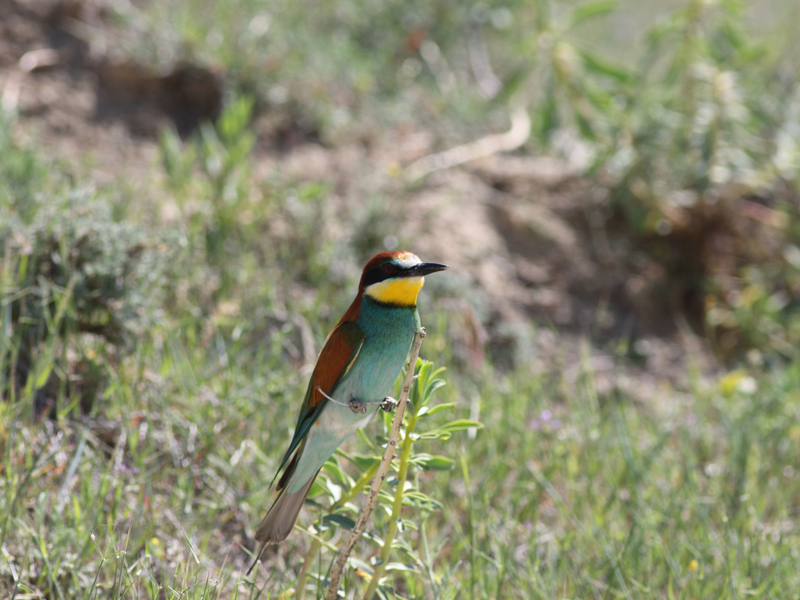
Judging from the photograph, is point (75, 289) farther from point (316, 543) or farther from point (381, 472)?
point (381, 472)

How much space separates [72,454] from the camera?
7.38 ft

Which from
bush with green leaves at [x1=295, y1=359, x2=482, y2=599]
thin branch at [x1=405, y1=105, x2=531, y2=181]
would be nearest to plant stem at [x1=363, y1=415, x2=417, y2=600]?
bush with green leaves at [x1=295, y1=359, x2=482, y2=599]

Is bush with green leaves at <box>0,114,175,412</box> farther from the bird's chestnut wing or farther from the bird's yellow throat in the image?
the bird's yellow throat

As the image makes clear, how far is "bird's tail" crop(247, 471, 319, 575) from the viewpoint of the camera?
169cm

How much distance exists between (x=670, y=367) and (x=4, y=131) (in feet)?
11.9

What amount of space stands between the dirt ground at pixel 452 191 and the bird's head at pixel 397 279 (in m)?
2.06

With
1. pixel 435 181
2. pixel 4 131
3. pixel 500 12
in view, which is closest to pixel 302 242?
pixel 435 181

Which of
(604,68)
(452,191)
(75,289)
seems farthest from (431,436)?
(604,68)

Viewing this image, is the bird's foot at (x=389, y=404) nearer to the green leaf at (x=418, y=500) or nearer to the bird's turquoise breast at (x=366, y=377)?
the bird's turquoise breast at (x=366, y=377)

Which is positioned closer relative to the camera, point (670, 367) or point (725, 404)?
point (725, 404)

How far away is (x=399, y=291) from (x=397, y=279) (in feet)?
0.10

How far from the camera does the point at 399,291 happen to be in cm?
175

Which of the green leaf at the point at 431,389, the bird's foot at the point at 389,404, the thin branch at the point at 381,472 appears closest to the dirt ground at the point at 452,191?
the green leaf at the point at 431,389

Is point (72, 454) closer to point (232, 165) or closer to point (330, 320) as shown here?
point (330, 320)
